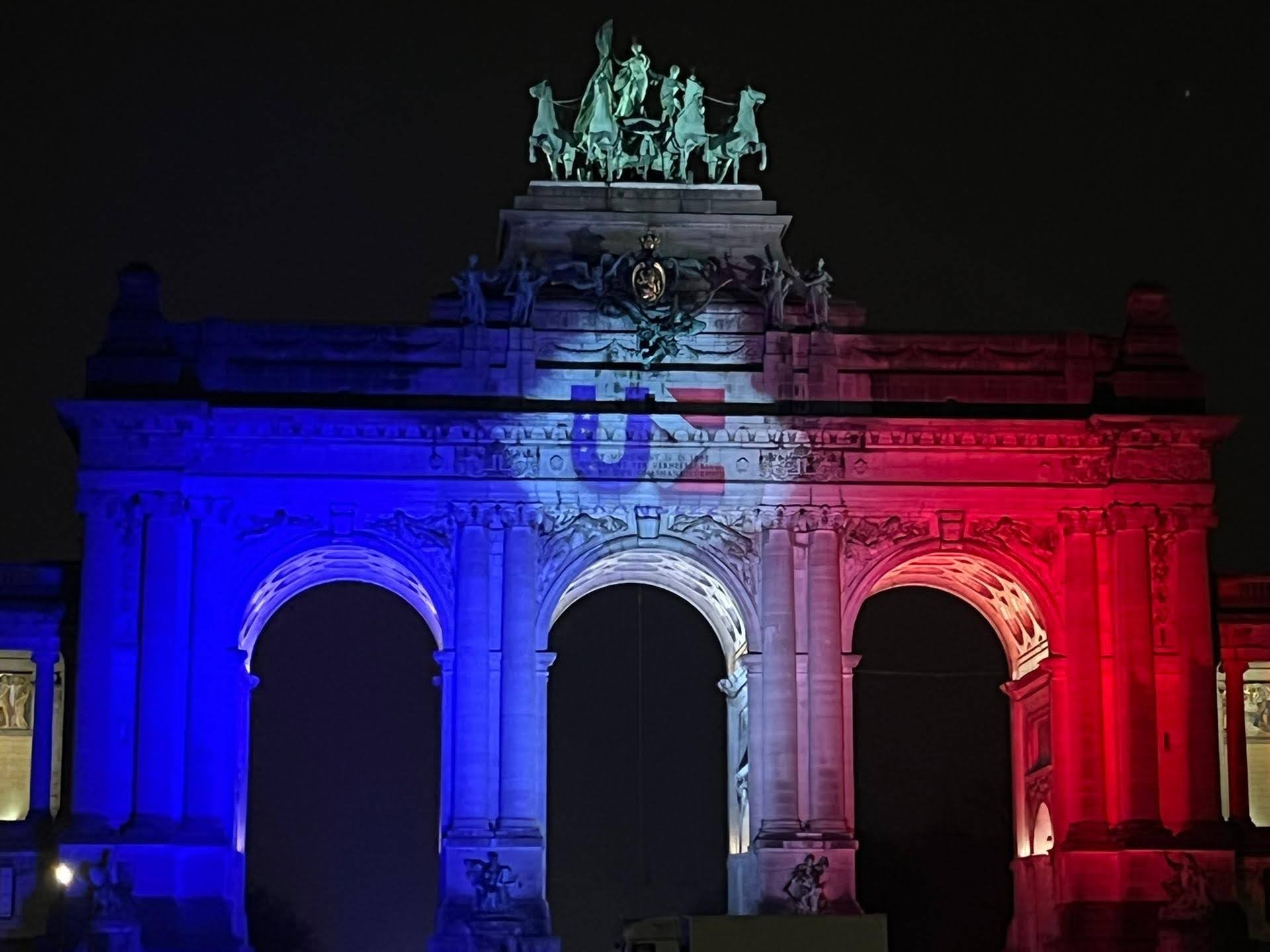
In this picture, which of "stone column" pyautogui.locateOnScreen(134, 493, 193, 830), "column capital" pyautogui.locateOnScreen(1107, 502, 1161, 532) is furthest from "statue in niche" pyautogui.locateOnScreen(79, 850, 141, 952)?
"column capital" pyautogui.locateOnScreen(1107, 502, 1161, 532)

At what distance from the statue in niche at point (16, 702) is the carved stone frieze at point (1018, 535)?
2522cm

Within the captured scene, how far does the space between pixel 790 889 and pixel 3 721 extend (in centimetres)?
2238

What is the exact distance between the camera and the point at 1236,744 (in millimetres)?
69625

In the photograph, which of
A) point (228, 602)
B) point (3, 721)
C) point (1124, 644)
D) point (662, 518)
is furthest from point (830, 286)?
point (3, 721)

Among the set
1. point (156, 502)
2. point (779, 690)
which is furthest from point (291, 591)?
point (779, 690)

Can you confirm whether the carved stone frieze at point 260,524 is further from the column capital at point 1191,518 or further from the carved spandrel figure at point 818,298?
the column capital at point 1191,518

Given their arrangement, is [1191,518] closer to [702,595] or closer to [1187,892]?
[1187,892]

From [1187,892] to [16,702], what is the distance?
3073 cm

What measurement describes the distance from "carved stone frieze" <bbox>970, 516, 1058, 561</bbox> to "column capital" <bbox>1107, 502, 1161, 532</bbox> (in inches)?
65.1

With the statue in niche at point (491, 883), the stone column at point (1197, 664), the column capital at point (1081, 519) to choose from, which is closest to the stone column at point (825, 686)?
the column capital at point (1081, 519)

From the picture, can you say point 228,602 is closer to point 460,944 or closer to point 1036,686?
point 460,944

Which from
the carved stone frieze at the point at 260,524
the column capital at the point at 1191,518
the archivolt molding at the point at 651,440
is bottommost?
the carved stone frieze at the point at 260,524

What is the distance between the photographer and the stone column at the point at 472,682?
6512cm

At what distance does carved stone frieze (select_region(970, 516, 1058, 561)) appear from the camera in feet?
222
